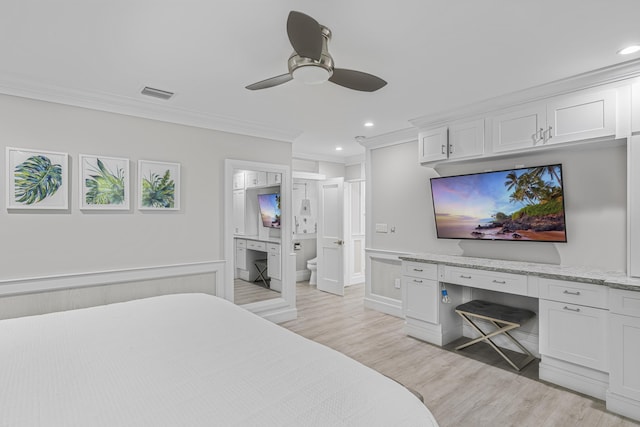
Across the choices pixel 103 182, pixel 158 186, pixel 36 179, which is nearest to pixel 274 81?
pixel 158 186

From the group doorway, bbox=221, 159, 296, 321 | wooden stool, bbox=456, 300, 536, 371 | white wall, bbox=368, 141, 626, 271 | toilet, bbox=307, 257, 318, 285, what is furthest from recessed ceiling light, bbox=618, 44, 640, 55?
toilet, bbox=307, 257, 318, 285

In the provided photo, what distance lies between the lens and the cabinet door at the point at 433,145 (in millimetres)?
3711

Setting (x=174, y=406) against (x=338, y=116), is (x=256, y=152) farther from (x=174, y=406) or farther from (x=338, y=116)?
(x=174, y=406)

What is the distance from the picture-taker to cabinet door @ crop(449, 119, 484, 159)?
3434 millimetres

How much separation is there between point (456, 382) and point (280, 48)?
3005 millimetres

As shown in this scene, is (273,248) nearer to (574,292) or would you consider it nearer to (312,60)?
(312,60)

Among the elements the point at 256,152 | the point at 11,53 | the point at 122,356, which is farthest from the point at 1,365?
the point at 256,152

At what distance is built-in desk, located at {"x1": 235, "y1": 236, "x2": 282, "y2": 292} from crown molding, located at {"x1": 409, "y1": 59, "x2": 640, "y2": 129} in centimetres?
254

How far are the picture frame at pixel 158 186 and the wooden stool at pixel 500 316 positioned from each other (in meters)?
3.22

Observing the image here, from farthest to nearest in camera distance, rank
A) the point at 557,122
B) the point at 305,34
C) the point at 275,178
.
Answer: the point at 275,178
the point at 557,122
the point at 305,34

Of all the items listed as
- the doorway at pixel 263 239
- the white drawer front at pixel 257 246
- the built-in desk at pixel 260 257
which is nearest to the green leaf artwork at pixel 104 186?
the doorway at pixel 263 239

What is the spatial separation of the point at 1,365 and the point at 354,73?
238 cm

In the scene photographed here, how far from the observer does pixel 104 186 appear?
10.3ft

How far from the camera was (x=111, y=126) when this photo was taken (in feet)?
10.5
